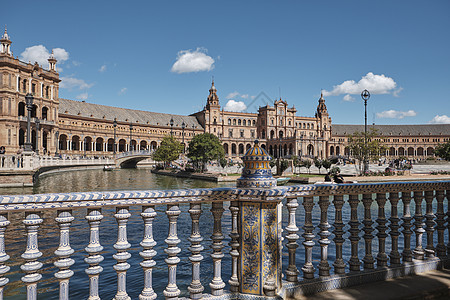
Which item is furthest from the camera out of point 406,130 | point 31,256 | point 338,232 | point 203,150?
point 406,130

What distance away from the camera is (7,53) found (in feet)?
156

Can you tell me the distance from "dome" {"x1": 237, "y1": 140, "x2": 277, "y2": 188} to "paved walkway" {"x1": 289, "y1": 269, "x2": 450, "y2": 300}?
4.81 ft

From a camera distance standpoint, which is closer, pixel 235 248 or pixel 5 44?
pixel 235 248

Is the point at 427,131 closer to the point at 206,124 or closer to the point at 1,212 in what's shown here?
the point at 206,124

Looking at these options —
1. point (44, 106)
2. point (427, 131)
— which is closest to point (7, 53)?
point (44, 106)

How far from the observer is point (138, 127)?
90750 mm

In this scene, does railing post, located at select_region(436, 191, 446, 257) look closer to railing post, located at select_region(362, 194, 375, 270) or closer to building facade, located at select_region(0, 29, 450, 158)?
railing post, located at select_region(362, 194, 375, 270)

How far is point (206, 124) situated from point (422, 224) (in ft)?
334

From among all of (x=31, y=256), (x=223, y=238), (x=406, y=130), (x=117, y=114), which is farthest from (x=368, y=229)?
(x=406, y=130)

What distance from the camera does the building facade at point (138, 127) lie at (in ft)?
159

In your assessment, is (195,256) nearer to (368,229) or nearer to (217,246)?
(217,246)

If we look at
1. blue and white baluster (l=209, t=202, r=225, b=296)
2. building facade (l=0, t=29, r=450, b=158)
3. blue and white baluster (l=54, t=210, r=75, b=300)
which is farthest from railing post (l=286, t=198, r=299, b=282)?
building facade (l=0, t=29, r=450, b=158)

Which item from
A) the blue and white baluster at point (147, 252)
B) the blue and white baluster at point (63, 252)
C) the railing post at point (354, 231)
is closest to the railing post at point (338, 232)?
the railing post at point (354, 231)

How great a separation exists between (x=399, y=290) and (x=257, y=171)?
7.85 feet
